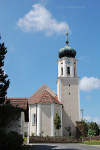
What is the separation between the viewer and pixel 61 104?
3850 cm

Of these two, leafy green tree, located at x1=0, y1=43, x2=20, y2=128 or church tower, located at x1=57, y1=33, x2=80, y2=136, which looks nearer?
leafy green tree, located at x1=0, y1=43, x2=20, y2=128

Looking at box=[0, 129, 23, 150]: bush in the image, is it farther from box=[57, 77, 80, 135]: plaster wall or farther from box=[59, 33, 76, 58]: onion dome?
box=[59, 33, 76, 58]: onion dome

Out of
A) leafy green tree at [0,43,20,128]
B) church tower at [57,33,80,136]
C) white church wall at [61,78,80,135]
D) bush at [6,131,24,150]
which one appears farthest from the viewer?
church tower at [57,33,80,136]

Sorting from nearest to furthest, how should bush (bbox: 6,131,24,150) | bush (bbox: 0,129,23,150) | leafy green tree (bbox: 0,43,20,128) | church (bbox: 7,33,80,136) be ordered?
1. bush (bbox: 0,129,23,150)
2. bush (bbox: 6,131,24,150)
3. leafy green tree (bbox: 0,43,20,128)
4. church (bbox: 7,33,80,136)

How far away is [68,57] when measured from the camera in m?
43.1

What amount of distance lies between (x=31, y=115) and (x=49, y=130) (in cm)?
443

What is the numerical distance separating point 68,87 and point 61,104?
4480 millimetres

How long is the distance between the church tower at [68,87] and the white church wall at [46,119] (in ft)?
13.5

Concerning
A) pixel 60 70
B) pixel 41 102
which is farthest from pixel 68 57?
pixel 41 102

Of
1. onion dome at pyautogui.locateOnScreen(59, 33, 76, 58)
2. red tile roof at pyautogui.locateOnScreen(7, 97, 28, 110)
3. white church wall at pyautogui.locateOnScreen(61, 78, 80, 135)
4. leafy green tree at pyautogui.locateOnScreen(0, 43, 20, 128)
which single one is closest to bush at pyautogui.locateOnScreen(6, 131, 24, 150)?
leafy green tree at pyautogui.locateOnScreen(0, 43, 20, 128)

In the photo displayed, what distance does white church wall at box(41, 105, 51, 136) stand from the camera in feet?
116

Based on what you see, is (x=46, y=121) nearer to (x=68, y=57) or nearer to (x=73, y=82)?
(x=73, y=82)

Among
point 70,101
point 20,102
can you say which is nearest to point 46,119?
point 70,101

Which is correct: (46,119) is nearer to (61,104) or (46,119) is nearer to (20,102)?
(61,104)
